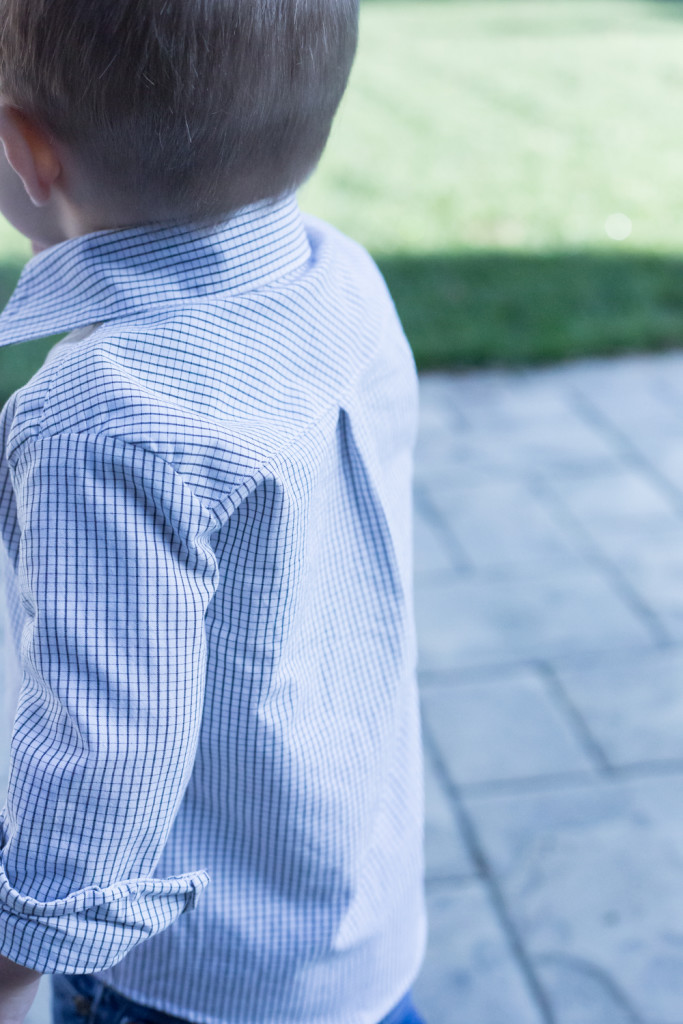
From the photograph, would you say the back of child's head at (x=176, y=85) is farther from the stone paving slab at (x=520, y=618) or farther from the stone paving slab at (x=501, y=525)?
the stone paving slab at (x=501, y=525)

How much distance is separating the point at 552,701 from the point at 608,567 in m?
0.62

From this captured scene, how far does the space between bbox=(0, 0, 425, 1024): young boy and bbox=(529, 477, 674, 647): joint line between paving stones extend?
179cm

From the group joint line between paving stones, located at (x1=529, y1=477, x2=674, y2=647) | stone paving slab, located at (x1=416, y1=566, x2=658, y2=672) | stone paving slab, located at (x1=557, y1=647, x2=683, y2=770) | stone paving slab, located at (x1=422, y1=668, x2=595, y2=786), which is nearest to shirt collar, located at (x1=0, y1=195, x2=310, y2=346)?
stone paving slab, located at (x1=422, y1=668, x2=595, y2=786)

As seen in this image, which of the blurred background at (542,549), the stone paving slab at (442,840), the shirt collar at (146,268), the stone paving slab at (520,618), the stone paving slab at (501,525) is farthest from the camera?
the stone paving slab at (501,525)

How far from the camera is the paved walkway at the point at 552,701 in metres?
1.89

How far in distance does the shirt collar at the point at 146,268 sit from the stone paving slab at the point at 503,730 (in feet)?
5.28

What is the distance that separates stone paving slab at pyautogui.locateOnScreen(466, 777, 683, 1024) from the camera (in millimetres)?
1862

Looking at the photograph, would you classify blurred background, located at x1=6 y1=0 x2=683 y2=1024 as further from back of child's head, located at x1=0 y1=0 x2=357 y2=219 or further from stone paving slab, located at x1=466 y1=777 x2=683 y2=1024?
back of child's head, located at x1=0 y1=0 x2=357 y2=219

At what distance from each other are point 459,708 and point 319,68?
5.94 ft

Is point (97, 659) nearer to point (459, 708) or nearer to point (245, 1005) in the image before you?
point (245, 1005)

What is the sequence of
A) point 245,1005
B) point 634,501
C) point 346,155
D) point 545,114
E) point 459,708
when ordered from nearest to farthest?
point 245,1005 < point 459,708 < point 634,501 < point 346,155 < point 545,114

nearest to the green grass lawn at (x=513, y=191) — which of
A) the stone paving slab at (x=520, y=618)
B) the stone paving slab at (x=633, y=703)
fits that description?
the stone paving slab at (x=520, y=618)

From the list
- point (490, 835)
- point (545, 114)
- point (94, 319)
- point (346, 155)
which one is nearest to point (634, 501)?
point (490, 835)

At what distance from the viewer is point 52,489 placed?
74cm
